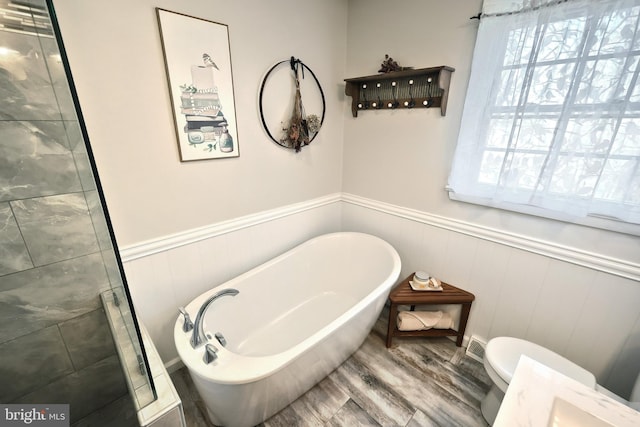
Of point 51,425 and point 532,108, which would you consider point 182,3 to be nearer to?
point 532,108

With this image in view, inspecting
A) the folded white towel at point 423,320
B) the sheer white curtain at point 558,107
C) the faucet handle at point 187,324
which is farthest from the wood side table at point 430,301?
the faucet handle at point 187,324

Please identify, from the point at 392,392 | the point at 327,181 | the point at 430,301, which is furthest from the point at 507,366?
the point at 327,181

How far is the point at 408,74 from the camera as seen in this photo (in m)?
1.67

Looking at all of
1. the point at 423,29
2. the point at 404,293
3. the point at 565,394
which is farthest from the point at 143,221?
the point at 423,29

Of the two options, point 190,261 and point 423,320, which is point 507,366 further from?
point 190,261

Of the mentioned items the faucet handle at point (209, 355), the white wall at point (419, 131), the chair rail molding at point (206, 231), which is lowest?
the faucet handle at point (209, 355)

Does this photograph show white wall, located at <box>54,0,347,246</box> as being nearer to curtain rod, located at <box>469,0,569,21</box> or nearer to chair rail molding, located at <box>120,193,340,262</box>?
chair rail molding, located at <box>120,193,340,262</box>

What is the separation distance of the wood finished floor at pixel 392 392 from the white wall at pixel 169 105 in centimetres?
110

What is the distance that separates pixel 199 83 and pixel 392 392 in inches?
80.4

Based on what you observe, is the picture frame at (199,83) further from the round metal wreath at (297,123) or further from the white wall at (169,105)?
the round metal wreath at (297,123)

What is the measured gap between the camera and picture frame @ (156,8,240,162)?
127 cm

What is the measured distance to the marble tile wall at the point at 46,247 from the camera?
968mm

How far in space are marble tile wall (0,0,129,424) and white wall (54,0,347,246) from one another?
0.13 meters

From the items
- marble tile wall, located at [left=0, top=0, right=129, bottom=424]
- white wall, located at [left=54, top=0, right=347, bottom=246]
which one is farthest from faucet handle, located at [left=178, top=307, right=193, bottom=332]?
white wall, located at [left=54, top=0, right=347, bottom=246]
